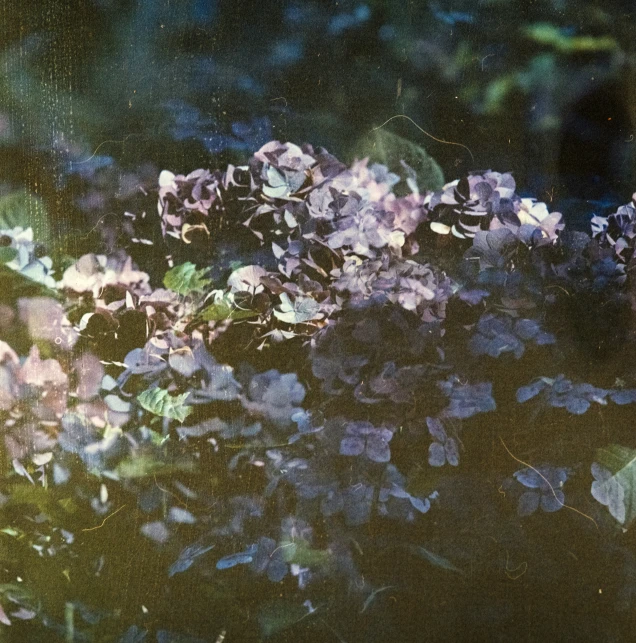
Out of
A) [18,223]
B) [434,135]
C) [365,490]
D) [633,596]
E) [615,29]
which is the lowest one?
[633,596]

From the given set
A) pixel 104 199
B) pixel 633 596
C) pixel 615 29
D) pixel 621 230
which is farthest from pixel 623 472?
pixel 104 199

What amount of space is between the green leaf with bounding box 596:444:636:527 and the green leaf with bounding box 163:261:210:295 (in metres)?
0.59

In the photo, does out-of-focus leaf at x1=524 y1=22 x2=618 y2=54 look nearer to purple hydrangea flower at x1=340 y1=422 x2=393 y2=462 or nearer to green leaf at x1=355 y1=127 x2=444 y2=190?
green leaf at x1=355 y1=127 x2=444 y2=190

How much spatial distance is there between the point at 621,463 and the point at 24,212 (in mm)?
885

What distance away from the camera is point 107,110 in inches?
32.6

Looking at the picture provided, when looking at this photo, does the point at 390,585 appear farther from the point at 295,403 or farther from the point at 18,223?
the point at 18,223

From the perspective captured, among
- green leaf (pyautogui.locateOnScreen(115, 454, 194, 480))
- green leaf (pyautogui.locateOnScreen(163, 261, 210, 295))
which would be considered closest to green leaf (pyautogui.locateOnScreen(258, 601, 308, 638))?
green leaf (pyautogui.locateOnScreen(115, 454, 194, 480))

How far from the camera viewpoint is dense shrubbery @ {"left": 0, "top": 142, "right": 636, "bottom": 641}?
0.84 metres

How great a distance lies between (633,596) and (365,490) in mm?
402

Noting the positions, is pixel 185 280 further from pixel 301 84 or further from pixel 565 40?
pixel 565 40

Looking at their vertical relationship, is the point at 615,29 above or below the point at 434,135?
above

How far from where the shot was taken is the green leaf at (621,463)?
2.78 feet

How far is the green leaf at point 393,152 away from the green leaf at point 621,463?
0.45 meters

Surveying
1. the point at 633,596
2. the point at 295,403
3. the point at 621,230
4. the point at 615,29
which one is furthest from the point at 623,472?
the point at 615,29
